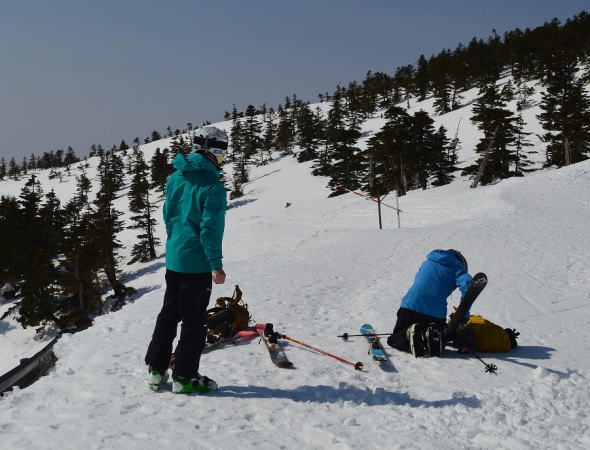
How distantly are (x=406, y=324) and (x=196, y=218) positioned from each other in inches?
146

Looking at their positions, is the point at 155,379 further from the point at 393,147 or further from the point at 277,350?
the point at 393,147

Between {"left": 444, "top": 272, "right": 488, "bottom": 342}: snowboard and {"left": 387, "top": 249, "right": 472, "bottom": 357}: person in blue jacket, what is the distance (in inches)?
5.4

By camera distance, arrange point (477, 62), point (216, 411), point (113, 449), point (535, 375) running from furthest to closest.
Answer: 1. point (477, 62)
2. point (535, 375)
3. point (216, 411)
4. point (113, 449)

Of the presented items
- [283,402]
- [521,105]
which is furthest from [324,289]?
[521,105]

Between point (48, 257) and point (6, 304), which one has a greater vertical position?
point (48, 257)

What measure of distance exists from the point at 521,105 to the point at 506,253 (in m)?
62.7

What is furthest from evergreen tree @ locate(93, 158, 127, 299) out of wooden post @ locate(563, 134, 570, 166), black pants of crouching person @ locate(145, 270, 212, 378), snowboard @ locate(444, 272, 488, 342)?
wooden post @ locate(563, 134, 570, 166)

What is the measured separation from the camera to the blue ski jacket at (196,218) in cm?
391

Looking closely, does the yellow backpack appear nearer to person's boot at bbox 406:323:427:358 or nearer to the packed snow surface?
the packed snow surface

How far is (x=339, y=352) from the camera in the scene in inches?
240

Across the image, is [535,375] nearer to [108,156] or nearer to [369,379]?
[369,379]

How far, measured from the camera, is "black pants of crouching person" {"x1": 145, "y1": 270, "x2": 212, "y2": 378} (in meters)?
4.10

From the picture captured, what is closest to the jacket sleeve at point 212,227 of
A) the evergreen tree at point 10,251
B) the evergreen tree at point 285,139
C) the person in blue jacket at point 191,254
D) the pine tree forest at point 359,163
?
the person in blue jacket at point 191,254

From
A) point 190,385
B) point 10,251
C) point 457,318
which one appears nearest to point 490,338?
point 457,318
